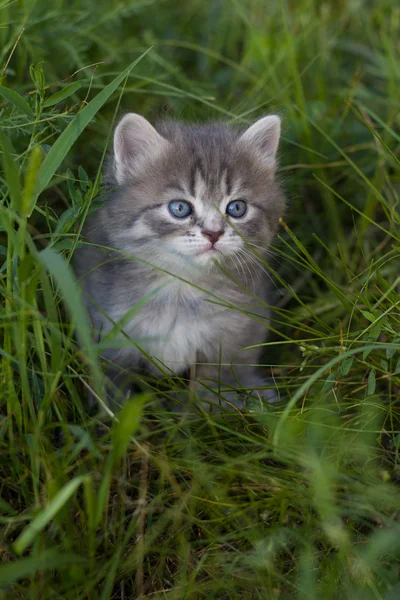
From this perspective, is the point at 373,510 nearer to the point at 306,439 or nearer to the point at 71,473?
the point at 306,439

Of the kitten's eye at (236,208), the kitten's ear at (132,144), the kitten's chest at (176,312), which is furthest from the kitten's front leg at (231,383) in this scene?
the kitten's ear at (132,144)

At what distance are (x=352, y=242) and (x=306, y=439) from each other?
59.3 inches

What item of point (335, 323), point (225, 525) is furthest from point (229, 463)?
point (335, 323)

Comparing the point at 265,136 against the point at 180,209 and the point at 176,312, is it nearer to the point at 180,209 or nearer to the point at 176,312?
the point at 180,209

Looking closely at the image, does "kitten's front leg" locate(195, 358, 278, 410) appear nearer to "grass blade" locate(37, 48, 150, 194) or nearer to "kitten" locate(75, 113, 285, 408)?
"kitten" locate(75, 113, 285, 408)

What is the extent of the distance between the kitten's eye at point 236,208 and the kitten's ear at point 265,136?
289 millimetres

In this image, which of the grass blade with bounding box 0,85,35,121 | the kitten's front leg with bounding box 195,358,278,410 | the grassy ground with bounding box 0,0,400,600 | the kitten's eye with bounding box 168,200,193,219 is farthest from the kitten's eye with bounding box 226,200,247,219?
the grass blade with bounding box 0,85,35,121

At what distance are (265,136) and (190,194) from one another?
47 centimetres

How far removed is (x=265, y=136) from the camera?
98.3 inches

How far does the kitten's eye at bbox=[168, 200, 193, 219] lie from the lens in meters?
2.22

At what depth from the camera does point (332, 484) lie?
69.2 inches

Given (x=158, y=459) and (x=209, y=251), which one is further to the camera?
(x=209, y=251)

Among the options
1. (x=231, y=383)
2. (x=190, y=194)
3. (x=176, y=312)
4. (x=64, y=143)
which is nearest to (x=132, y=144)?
(x=190, y=194)

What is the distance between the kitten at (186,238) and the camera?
2.21 meters
